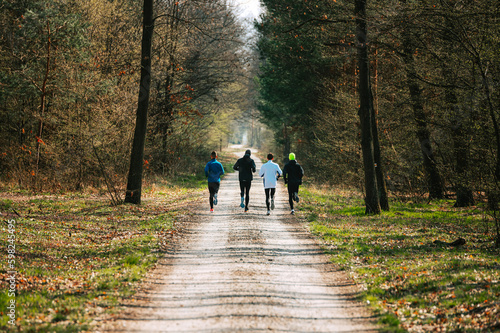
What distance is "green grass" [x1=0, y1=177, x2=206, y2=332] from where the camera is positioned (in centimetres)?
614

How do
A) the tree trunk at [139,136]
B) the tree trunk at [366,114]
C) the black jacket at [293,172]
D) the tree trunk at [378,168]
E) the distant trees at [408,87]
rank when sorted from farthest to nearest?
the tree trunk at [139,136] < the tree trunk at [378,168] < the black jacket at [293,172] < the tree trunk at [366,114] < the distant trees at [408,87]

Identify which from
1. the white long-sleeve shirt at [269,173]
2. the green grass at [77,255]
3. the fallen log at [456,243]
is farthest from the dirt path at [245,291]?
the white long-sleeve shirt at [269,173]

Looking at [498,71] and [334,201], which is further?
[334,201]

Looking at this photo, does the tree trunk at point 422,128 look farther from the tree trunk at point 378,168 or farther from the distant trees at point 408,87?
the tree trunk at point 378,168

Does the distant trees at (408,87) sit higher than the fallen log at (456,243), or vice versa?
the distant trees at (408,87)

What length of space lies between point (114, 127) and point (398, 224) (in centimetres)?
1256

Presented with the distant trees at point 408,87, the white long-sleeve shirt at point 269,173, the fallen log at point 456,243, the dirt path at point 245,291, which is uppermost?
the distant trees at point 408,87

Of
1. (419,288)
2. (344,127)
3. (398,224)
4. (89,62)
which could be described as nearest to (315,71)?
(344,127)

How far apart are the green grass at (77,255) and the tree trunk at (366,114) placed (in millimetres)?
6853

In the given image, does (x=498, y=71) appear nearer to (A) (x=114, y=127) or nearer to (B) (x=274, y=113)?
(A) (x=114, y=127)

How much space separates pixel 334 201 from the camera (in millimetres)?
20219

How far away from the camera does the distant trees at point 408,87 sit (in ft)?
35.4

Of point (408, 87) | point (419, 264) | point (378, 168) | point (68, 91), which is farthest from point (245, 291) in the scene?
point (68, 91)

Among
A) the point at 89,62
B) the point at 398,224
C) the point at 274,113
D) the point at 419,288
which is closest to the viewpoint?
the point at 419,288
